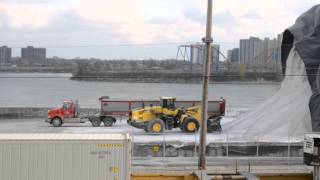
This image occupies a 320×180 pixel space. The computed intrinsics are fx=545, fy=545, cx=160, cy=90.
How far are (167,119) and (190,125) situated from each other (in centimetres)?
194

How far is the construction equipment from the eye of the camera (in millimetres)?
39103

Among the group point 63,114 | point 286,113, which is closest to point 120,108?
point 63,114

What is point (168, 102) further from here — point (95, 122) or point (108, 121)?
point (95, 122)

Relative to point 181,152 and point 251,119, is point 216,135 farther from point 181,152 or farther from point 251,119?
point 181,152

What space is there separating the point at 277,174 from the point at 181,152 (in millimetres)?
12515

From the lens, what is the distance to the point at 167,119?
40531mm

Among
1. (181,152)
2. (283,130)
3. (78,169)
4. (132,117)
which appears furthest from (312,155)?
(132,117)

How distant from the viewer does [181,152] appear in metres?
31.4

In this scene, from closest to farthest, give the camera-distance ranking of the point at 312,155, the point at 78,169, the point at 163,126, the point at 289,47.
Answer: the point at 78,169
the point at 312,155
the point at 163,126
the point at 289,47

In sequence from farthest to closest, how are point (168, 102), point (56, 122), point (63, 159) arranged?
point (56, 122)
point (168, 102)
point (63, 159)

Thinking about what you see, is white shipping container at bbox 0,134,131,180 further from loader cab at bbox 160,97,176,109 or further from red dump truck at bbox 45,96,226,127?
red dump truck at bbox 45,96,226,127

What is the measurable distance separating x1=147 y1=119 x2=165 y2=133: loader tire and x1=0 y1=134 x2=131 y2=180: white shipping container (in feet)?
74.0

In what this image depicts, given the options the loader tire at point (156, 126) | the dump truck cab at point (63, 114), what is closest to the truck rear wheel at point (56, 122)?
the dump truck cab at point (63, 114)

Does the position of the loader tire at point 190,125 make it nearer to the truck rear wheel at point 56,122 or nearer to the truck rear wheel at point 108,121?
the truck rear wheel at point 108,121
